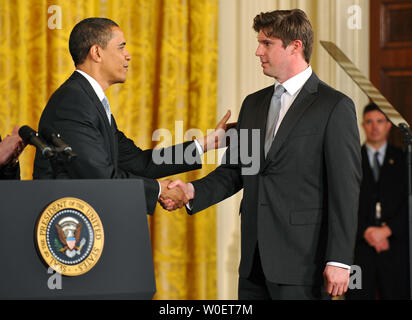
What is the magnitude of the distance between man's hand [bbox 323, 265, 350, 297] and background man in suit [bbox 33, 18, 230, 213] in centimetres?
78

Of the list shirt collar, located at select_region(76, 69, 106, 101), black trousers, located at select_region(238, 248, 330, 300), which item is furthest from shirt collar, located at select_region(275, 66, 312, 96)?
shirt collar, located at select_region(76, 69, 106, 101)

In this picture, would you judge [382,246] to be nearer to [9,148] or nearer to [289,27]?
[289,27]

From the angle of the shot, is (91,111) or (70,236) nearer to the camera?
(70,236)

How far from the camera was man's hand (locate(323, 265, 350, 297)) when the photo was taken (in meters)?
2.13

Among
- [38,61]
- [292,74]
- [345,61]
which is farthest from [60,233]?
[38,61]

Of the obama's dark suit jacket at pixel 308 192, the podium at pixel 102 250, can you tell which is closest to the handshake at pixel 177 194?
the obama's dark suit jacket at pixel 308 192

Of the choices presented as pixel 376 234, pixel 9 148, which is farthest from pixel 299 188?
pixel 376 234

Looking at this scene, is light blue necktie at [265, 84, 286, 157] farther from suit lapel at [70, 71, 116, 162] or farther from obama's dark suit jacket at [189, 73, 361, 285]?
suit lapel at [70, 71, 116, 162]

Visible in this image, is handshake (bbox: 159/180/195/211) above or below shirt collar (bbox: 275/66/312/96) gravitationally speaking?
below

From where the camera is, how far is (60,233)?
5.80 feet

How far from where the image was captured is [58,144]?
1882 mm

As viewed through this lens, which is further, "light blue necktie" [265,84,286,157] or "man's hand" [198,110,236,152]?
"man's hand" [198,110,236,152]

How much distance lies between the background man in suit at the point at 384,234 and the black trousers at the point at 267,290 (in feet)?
5.74

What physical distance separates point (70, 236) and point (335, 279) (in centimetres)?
90
